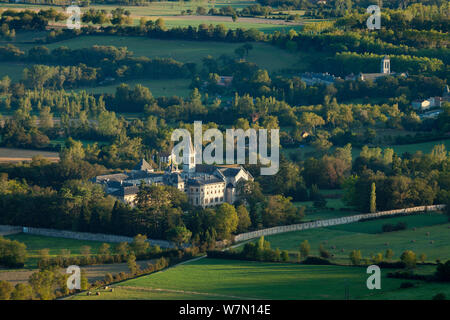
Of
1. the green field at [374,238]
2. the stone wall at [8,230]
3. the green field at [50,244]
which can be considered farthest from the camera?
the stone wall at [8,230]

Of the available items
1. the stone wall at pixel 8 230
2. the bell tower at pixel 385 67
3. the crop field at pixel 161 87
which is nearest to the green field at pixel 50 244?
the stone wall at pixel 8 230

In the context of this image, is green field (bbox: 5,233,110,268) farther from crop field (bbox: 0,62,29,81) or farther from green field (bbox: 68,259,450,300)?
crop field (bbox: 0,62,29,81)

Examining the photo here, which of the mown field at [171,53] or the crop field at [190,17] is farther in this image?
the crop field at [190,17]

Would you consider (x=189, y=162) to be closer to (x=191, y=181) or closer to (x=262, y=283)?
(x=191, y=181)

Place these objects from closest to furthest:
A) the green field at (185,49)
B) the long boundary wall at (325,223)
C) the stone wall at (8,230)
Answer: the long boundary wall at (325,223) < the stone wall at (8,230) < the green field at (185,49)

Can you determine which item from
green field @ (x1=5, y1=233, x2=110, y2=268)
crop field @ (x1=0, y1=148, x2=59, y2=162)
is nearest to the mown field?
crop field @ (x1=0, y1=148, x2=59, y2=162)

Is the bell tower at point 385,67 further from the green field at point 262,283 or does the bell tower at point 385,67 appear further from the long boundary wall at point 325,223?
the green field at point 262,283

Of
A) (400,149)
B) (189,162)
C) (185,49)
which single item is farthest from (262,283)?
(185,49)
